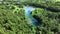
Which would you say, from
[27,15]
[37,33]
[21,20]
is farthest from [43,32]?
[27,15]

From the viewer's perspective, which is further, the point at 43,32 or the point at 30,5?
the point at 30,5

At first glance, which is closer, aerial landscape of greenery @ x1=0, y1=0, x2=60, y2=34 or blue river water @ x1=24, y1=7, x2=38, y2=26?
aerial landscape of greenery @ x1=0, y1=0, x2=60, y2=34

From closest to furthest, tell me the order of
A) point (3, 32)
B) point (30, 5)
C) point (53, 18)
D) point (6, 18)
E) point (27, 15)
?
point (3, 32), point (6, 18), point (53, 18), point (27, 15), point (30, 5)

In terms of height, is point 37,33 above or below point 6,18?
below

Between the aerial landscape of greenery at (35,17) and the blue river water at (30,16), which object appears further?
the blue river water at (30,16)

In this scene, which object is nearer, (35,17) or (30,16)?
(35,17)

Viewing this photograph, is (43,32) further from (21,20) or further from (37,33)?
(21,20)

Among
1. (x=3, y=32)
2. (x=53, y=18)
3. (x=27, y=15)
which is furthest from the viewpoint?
(x=27, y=15)
